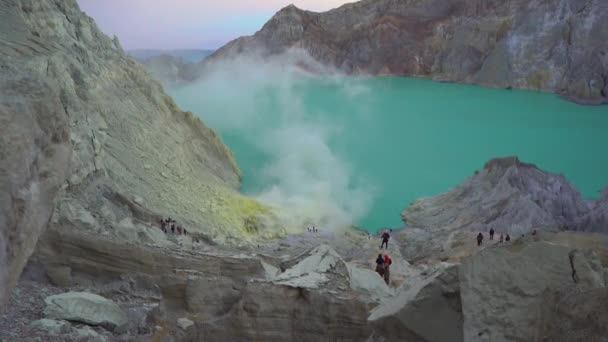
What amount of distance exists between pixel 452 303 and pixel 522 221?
11809 mm

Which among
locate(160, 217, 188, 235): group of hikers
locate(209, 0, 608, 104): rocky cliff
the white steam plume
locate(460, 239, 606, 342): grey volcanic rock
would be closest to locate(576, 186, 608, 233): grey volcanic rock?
the white steam plume

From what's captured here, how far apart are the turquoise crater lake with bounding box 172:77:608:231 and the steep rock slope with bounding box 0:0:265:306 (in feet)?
10.8

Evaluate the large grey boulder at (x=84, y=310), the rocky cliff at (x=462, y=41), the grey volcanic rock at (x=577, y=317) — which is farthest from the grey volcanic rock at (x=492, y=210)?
the rocky cliff at (x=462, y=41)

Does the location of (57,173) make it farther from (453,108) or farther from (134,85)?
(453,108)

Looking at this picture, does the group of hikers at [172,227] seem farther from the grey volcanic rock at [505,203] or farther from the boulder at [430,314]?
the boulder at [430,314]

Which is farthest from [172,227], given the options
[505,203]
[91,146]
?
[505,203]

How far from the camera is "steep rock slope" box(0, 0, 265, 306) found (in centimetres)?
242

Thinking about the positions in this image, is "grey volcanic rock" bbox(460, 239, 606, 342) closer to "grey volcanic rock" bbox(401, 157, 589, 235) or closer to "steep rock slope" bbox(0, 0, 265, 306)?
"steep rock slope" bbox(0, 0, 265, 306)

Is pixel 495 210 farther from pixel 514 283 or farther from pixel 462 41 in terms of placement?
pixel 462 41

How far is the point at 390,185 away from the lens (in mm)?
19594

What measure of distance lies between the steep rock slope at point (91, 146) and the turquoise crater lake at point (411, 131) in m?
3.29

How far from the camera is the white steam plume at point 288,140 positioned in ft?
53.7

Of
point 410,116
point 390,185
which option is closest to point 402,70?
point 410,116

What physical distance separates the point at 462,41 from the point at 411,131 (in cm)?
2135
